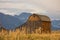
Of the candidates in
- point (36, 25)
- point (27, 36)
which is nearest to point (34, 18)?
point (36, 25)

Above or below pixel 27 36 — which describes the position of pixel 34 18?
above

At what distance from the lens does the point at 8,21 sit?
155cm

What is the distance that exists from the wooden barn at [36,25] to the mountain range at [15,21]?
43mm

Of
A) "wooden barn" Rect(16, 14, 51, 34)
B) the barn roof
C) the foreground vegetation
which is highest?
the barn roof

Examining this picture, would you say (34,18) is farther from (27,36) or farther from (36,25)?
(27,36)

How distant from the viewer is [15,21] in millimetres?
1548

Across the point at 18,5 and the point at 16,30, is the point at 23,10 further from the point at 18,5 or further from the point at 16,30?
the point at 16,30

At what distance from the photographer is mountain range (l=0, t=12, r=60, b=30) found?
153 cm

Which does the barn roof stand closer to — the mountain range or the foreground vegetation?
the mountain range

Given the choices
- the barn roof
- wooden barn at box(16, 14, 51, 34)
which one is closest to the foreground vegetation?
wooden barn at box(16, 14, 51, 34)

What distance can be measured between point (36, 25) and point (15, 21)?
237 mm

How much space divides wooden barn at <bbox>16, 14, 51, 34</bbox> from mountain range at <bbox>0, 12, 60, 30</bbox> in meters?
0.04

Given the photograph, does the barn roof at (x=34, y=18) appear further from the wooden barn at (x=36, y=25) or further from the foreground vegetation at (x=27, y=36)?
the foreground vegetation at (x=27, y=36)

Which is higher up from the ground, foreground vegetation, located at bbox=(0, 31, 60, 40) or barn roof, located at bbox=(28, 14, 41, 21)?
barn roof, located at bbox=(28, 14, 41, 21)
